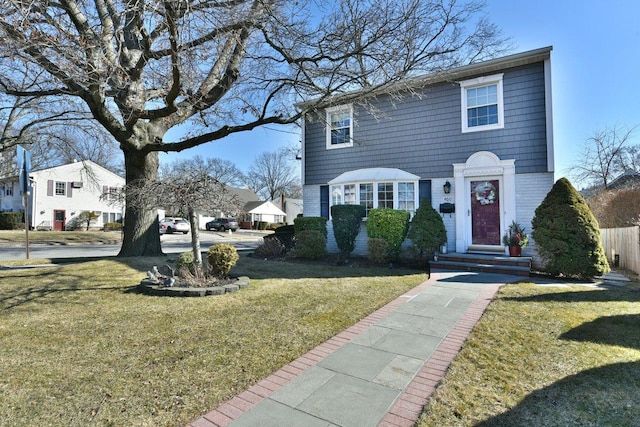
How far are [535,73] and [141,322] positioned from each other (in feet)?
34.5

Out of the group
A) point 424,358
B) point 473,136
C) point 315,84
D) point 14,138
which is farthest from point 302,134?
point 14,138

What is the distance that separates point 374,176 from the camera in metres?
10.8

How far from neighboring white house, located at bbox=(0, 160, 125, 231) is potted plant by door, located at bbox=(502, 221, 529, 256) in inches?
1078

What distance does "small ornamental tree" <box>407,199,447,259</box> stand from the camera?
8.88 m

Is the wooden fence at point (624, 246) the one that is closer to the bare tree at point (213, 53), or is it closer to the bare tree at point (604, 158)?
the bare tree at point (213, 53)

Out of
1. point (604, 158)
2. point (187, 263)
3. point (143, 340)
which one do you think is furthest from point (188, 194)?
point (604, 158)

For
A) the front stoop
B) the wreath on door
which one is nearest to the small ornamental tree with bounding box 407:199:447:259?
the front stoop

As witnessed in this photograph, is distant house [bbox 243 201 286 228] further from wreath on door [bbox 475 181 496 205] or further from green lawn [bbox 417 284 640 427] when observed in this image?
green lawn [bbox 417 284 640 427]

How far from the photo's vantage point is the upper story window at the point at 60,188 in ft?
92.1

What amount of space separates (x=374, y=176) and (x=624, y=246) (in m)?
7.00

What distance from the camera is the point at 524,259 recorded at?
7996 millimetres

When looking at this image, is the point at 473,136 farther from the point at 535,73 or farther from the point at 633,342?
the point at 633,342

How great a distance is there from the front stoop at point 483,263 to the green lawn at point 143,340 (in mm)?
2227

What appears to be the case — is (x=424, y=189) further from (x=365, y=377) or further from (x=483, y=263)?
(x=365, y=377)
